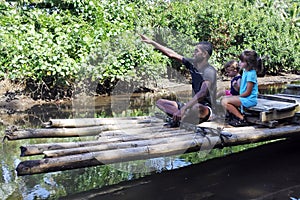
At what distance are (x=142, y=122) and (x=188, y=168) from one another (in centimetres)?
86

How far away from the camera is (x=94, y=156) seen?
3137 mm

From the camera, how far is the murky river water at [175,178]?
12.4 feet

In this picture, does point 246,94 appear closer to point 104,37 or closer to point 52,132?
point 52,132

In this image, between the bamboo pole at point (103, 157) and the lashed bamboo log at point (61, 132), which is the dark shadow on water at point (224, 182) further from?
the lashed bamboo log at point (61, 132)

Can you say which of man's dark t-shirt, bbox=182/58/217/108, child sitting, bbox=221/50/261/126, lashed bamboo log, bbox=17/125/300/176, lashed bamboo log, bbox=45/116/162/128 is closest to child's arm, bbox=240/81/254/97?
child sitting, bbox=221/50/261/126

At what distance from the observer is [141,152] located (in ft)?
11.0

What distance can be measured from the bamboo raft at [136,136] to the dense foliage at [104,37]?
496cm

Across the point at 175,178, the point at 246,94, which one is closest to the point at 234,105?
the point at 246,94

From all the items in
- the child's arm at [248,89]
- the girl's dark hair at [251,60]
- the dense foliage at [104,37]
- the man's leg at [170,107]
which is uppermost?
the dense foliage at [104,37]

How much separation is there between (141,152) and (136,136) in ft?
1.93

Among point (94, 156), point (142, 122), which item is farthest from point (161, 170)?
point (94, 156)

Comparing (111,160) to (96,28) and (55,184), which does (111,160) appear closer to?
(55,184)

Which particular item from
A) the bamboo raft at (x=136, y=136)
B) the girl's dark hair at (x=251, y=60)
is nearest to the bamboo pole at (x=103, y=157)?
the bamboo raft at (x=136, y=136)

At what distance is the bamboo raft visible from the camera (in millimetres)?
3133
